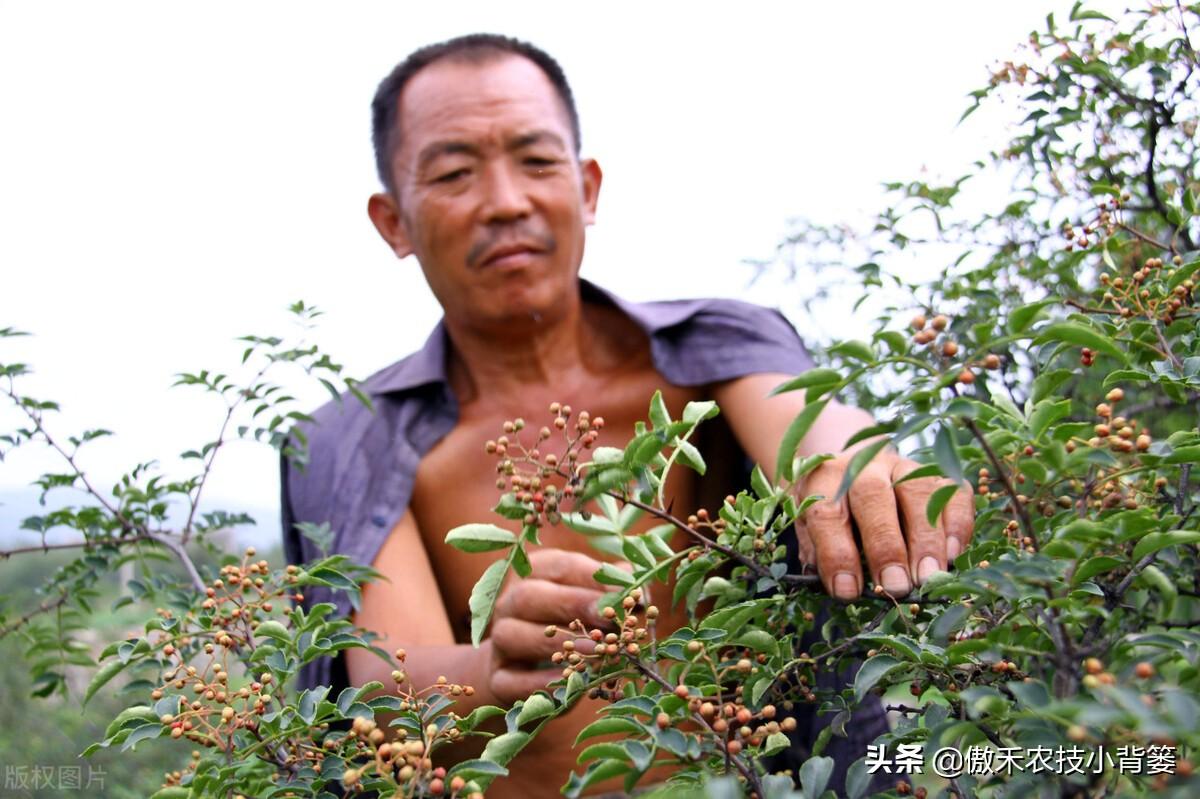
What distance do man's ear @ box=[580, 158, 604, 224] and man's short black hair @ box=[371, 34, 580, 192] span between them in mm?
90

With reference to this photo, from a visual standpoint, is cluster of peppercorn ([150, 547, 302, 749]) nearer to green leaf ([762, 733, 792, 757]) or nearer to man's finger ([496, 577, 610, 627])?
man's finger ([496, 577, 610, 627])

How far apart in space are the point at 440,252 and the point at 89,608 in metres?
0.86

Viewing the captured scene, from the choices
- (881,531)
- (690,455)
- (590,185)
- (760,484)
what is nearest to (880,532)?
(881,531)

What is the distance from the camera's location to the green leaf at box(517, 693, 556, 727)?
895 mm

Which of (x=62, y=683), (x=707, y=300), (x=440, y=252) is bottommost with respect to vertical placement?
(x=62, y=683)

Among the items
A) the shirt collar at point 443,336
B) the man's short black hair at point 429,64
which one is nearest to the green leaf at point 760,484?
the shirt collar at point 443,336

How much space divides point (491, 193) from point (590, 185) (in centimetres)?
44

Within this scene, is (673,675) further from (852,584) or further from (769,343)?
(769,343)

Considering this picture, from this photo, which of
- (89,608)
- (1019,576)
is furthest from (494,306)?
(1019,576)

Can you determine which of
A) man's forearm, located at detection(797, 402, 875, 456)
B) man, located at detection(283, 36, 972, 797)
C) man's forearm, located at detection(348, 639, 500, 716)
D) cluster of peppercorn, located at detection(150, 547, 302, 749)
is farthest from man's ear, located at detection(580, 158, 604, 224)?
cluster of peppercorn, located at detection(150, 547, 302, 749)

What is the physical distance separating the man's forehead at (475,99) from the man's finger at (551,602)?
3.21ft

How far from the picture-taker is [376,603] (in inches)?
70.0

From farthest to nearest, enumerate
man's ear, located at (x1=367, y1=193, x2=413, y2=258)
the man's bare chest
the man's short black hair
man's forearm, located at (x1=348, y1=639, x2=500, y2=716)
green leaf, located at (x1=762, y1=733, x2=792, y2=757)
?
man's ear, located at (x1=367, y1=193, x2=413, y2=258) → the man's short black hair → the man's bare chest → man's forearm, located at (x1=348, y1=639, x2=500, y2=716) → green leaf, located at (x1=762, y1=733, x2=792, y2=757)

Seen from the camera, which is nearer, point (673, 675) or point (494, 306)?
point (673, 675)
